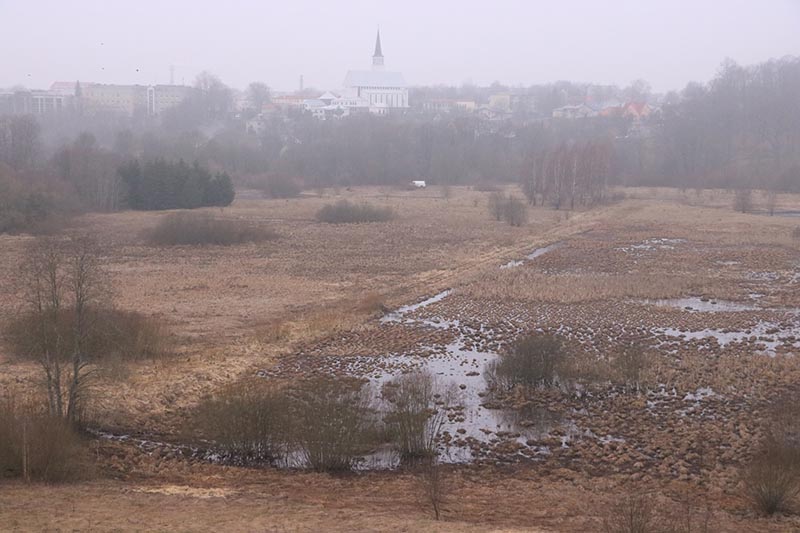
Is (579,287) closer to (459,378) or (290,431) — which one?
(459,378)

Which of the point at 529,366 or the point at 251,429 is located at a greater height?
the point at 529,366

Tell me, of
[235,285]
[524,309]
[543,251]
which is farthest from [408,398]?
[543,251]

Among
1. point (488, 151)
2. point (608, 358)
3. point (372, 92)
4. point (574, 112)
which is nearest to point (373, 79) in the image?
point (372, 92)

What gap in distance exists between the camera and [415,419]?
14.1 meters

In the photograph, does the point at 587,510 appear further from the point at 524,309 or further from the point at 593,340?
the point at 524,309

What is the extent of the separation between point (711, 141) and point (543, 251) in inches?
2207

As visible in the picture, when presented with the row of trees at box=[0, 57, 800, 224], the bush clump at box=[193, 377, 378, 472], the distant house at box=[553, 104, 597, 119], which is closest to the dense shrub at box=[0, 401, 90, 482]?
the bush clump at box=[193, 377, 378, 472]

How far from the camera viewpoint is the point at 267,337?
22594 mm

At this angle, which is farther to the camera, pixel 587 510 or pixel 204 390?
pixel 204 390

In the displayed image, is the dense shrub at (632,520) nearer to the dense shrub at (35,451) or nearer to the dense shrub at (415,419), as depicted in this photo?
the dense shrub at (415,419)

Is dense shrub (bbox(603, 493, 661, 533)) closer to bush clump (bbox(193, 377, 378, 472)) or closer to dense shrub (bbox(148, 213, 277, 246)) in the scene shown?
bush clump (bbox(193, 377, 378, 472))

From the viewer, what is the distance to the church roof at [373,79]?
6973 inches

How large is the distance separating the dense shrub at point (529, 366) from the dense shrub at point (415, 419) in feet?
5.09

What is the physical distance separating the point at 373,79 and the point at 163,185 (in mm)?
124657
